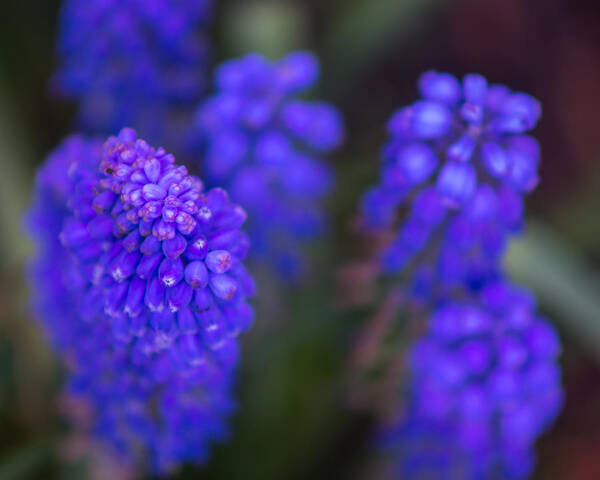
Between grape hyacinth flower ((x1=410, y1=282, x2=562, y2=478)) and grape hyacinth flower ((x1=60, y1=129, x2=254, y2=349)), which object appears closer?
grape hyacinth flower ((x1=60, y1=129, x2=254, y2=349))

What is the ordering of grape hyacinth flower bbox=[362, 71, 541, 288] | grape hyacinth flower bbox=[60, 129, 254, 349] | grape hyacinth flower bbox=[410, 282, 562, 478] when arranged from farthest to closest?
grape hyacinth flower bbox=[410, 282, 562, 478] < grape hyacinth flower bbox=[362, 71, 541, 288] < grape hyacinth flower bbox=[60, 129, 254, 349]

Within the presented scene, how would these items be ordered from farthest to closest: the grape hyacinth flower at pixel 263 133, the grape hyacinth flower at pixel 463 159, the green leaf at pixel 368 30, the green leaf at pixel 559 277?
the green leaf at pixel 368 30
the green leaf at pixel 559 277
the grape hyacinth flower at pixel 263 133
the grape hyacinth flower at pixel 463 159

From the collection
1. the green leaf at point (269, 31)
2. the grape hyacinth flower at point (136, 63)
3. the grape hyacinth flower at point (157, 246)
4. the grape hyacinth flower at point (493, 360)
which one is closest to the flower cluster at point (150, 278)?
the grape hyacinth flower at point (157, 246)

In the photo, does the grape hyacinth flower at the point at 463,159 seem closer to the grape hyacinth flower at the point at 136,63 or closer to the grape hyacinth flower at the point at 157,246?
the grape hyacinth flower at the point at 157,246

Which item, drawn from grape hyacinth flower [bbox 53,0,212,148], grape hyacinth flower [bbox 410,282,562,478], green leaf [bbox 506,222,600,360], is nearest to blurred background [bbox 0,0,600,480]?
green leaf [bbox 506,222,600,360]

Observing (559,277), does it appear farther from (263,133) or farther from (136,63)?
(136,63)

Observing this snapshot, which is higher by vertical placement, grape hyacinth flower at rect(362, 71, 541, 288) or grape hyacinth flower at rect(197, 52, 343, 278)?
grape hyacinth flower at rect(197, 52, 343, 278)

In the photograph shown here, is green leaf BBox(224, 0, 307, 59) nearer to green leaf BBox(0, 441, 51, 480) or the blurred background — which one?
the blurred background
